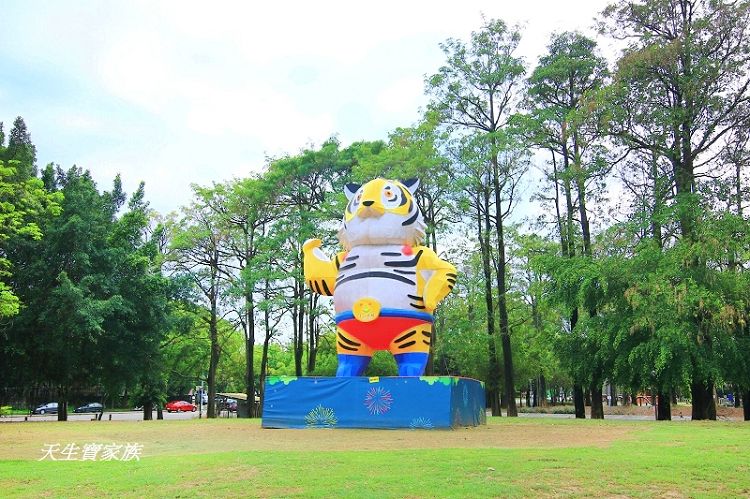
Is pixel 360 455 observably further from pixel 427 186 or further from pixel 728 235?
pixel 427 186

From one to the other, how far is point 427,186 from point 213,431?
45.3 feet

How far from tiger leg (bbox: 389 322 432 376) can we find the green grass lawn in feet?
10.6

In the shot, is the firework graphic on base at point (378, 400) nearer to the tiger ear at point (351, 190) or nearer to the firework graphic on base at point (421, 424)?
the firework graphic on base at point (421, 424)

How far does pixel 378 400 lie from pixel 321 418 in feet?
4.29

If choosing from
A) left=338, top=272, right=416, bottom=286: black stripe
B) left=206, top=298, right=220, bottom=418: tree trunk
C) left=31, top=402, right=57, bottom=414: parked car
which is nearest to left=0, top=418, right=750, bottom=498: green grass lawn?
left=338, top=272, right=416, bottom=286: black stripe

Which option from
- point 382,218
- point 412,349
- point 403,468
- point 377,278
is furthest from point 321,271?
point 403,468

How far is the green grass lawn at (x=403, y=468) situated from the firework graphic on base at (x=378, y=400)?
2023mm

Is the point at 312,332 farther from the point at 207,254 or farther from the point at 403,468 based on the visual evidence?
the point at 403,468

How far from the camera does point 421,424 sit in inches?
538

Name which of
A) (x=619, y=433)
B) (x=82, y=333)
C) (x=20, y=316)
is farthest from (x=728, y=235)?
(x=20, y=316)

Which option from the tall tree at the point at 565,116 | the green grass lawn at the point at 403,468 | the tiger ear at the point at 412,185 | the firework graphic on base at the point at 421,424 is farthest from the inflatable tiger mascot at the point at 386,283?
the tall tree at the point at 565,116

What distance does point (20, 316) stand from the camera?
22.7 meters

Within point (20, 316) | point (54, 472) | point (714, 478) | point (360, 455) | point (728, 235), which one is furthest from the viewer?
point (20, 316)

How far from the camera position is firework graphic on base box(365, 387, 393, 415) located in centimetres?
1390
